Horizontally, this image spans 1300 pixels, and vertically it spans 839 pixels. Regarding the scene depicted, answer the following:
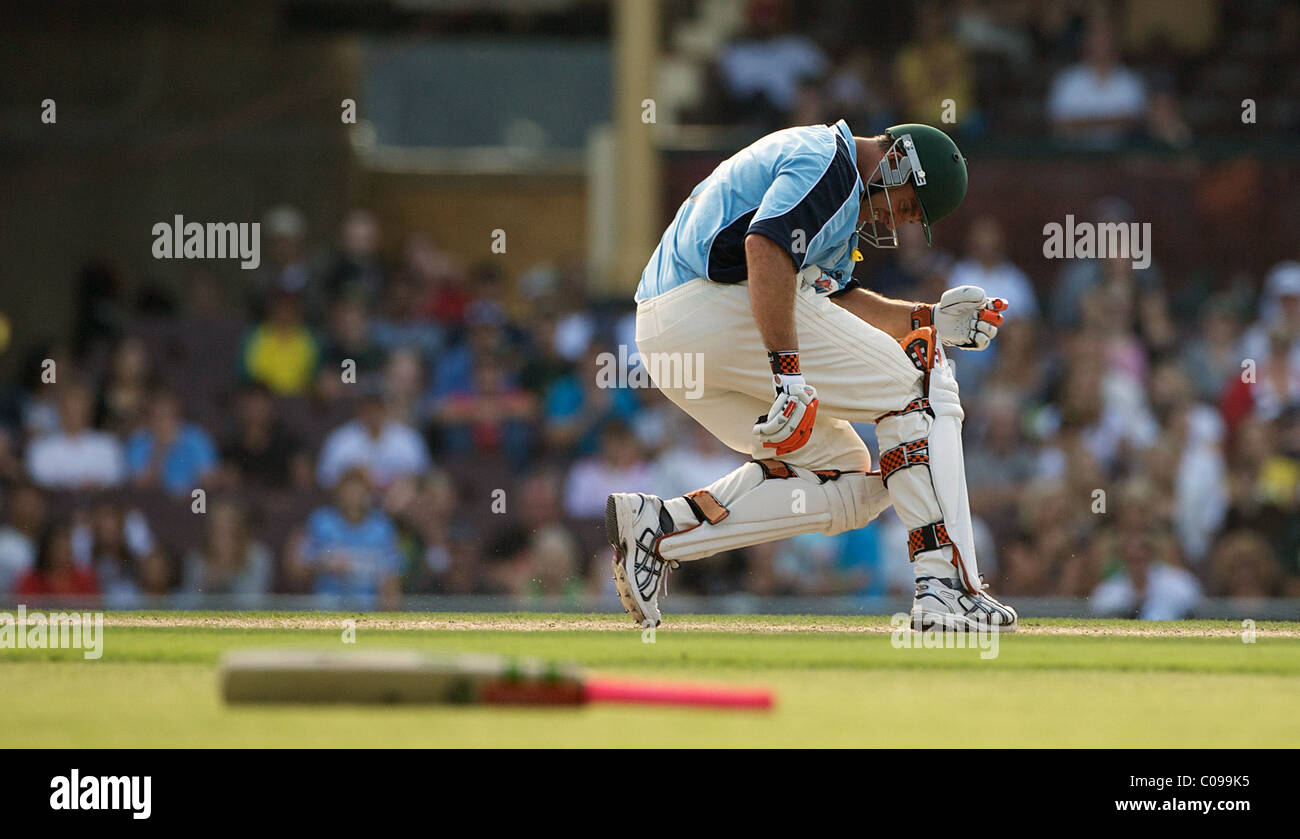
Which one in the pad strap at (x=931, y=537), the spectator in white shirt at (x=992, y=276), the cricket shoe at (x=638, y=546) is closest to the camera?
the pad strap at (x=931, y=537)

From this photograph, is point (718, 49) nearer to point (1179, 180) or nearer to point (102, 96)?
point (1179, 180)

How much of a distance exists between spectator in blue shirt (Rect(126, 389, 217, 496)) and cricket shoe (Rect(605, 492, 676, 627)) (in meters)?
5.33

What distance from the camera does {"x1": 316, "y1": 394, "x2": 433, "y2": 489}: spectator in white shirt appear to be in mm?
10648

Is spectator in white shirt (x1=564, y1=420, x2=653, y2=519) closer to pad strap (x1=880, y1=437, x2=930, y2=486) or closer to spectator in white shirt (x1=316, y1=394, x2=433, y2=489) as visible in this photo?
spectator in white shirt (x1=316, y1=394, x2=433, y2=489)

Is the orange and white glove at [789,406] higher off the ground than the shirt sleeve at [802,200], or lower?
lower

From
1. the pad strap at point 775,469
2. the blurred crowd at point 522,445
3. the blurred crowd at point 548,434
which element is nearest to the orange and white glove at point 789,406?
the pad strap at point 775,469

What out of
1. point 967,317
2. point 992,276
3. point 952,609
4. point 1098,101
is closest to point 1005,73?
point 1098,101

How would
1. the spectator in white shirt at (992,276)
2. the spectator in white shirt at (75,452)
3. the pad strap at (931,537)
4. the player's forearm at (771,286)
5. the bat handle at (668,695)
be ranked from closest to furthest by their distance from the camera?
the bat handle at (668,695), the player's forearm at (771,286), the pad strap at (931,537), the spectator in white shirt at (75,452), the spectator in white shirt at (992,276)

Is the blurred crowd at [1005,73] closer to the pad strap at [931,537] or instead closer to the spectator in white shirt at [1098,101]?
the spectator in white shirt at [1098,101]

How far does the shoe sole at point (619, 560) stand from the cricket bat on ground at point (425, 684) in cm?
181

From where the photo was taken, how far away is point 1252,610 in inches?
277

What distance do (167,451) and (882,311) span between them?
5974 mm

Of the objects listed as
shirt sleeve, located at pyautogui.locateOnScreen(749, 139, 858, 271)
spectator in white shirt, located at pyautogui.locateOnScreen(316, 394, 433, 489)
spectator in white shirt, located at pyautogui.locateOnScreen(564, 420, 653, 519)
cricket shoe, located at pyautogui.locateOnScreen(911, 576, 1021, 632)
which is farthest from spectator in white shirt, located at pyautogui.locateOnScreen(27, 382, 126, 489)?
cricket shoe, located at pyautogui.locateOnScreen(911, 576, 1021, 632)

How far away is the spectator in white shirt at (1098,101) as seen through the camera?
13.7m
